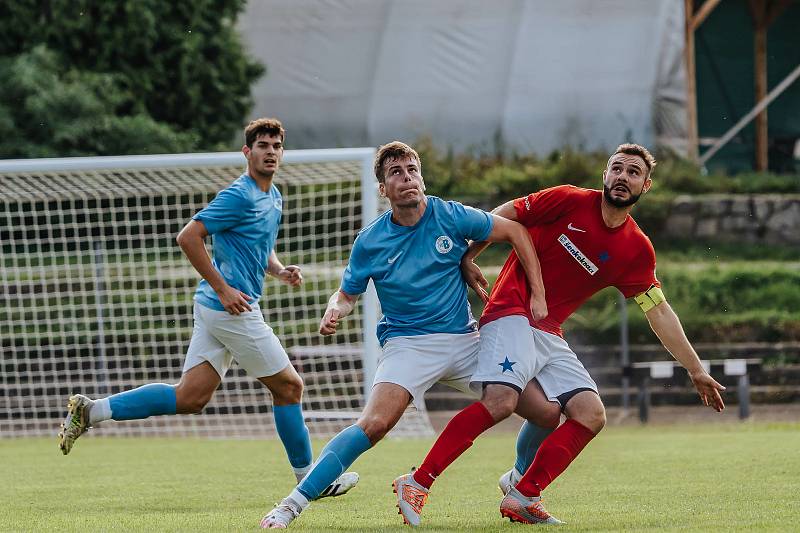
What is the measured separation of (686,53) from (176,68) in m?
8.77

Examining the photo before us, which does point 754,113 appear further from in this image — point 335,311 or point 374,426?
point 374,426

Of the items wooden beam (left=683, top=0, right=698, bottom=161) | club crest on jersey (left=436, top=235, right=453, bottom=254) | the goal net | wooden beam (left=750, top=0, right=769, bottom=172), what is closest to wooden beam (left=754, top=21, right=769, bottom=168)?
wooden beam (left=750, top=0, right=769, bottom=172)

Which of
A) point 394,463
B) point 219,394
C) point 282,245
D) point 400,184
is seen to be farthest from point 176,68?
point 400,184

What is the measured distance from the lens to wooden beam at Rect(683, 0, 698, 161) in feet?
71.8

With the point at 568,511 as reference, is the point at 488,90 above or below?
above

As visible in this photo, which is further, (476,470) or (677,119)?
(677,119)

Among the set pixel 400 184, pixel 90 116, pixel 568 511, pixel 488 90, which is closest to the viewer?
pixel 400 184

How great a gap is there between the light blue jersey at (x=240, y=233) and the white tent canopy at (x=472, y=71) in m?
15.2

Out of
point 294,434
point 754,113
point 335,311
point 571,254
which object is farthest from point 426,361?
point 754,113

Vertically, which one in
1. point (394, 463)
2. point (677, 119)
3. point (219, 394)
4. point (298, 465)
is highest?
point (677, 119)

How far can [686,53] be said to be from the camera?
22.5 metres

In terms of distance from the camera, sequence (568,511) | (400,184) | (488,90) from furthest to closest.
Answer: (488,90) → (568,511) → (400,184)

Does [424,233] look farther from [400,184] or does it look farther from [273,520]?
[273,520]

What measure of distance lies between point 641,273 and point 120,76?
13.3 metres
